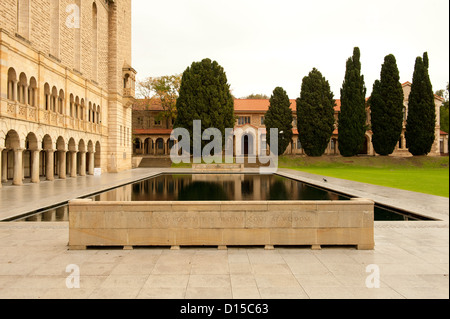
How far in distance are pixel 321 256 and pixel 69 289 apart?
4695 mm

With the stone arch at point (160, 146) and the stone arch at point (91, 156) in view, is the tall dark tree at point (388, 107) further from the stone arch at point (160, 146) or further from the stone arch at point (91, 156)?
the stone arch at point (91, 156)

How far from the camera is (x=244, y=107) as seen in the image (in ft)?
206

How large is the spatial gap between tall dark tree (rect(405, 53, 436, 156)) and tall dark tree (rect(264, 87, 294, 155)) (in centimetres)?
1806

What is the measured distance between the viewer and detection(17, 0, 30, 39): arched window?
22.1 m

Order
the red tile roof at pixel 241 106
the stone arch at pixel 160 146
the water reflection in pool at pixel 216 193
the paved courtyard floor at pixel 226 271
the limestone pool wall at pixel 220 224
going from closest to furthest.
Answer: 1. the paved courtyard floor at pixel 226 271
2. the limestone pool wall at pixel 220 224
3. the water reflection in pool at pixel 216 193
4. the stone arch at pixel 160 146
5. the red tile roof at pixel 241 106

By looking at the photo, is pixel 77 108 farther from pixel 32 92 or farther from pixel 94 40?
pixel 94 40

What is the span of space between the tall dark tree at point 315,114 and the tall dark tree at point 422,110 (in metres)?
11.6

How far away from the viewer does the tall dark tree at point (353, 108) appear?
48438 millimetres

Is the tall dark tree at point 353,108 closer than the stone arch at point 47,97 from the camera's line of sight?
No

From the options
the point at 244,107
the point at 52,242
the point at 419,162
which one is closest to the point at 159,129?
the point at 244,107

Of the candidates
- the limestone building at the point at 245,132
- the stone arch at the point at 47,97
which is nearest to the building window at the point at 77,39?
the stone arch at the point at 47,97
